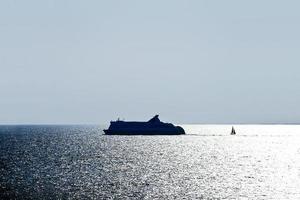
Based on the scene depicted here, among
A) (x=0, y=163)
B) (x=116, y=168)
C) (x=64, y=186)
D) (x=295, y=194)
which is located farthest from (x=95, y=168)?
(x=295, y=194)

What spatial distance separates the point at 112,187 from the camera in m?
85.9

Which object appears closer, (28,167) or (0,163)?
(28,167)

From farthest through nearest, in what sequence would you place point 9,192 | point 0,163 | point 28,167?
1. point 0,163
2. point 28,167
3. point 9,192

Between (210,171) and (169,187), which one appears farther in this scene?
(210,171)

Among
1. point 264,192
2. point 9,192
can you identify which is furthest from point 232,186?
point 9,192

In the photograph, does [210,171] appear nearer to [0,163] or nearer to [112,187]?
[112,187]

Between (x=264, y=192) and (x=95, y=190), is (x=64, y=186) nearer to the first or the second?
(x=95, y=190)

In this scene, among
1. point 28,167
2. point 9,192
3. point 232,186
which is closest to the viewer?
point 9,192

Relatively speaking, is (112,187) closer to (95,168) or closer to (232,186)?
(232,186)

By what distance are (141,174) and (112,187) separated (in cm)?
2253

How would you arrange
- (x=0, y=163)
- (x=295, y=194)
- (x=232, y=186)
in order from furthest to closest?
(x=0, y=163) < (x=232, y=186) < (x=295, y=194)

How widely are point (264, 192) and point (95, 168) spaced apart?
161 ft

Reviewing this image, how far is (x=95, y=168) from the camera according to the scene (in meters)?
121

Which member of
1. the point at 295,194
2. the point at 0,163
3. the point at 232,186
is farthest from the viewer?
the point at 0,163
